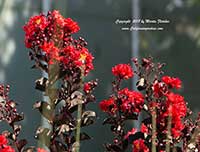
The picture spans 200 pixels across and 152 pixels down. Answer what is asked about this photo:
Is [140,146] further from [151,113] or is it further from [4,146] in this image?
[4,146]

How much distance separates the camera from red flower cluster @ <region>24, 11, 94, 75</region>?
2492 mm

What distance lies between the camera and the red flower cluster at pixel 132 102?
2.58m

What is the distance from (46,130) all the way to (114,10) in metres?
3.20

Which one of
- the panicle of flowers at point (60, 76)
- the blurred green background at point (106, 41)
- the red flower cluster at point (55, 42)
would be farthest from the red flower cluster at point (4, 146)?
the blurred green background at point (106, 41)

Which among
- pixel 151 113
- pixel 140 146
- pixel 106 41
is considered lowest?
pixel 140 146

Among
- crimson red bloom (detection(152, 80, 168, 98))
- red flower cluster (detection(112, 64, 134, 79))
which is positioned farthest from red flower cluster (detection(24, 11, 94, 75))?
crimson red bloom (detection(152, 80, 168, 98))

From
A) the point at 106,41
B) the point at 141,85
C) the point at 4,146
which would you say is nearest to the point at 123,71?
the point at 141,85

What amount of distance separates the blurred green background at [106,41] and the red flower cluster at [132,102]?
88.3 inches

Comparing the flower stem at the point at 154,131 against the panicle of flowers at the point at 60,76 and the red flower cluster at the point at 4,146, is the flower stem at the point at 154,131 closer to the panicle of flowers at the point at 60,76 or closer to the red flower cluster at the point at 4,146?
the panicle of flowers at the point at 60,76

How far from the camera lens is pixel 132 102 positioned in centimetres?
259

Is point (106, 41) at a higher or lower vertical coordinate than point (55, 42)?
higher

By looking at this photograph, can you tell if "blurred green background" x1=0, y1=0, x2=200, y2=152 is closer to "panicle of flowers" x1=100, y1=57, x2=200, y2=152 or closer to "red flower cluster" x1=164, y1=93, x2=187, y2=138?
"panicle of flowers" x1=100, y1=57, x2=200, y2=152

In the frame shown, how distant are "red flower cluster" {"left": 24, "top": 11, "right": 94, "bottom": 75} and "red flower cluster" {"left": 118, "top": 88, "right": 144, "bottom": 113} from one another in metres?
0.22

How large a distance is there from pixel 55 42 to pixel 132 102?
0.44 metres
